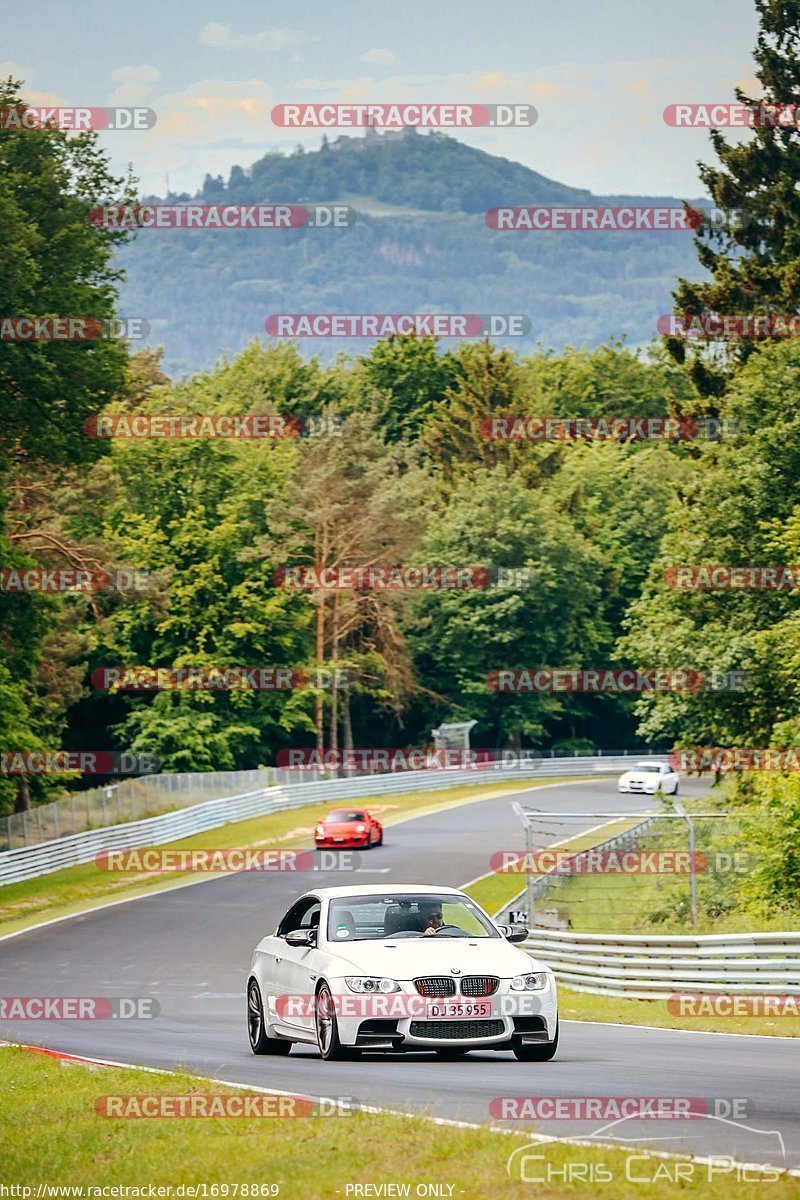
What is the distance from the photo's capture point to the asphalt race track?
34.6ft

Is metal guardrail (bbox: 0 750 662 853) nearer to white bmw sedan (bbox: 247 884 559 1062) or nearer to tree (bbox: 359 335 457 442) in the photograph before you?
white bmw sedan (bbox: 247 884 559 1062)

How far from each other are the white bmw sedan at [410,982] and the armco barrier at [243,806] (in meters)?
31.2

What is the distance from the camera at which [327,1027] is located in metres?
14.0

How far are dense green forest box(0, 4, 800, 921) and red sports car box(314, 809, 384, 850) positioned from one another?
29.1 ft

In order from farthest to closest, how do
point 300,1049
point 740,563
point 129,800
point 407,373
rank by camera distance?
point 407,373, point 129,800, point 740,563, point 300,1049

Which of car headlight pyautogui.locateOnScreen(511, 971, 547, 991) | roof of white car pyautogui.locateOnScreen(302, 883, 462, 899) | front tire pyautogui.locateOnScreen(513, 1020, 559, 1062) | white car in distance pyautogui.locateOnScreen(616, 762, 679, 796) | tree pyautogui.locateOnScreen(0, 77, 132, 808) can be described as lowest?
white car in distance pyautogui.locateOnScreen(616, 762, 679, 796)

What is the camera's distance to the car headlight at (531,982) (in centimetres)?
1355

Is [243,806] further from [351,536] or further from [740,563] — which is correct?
[740,563]

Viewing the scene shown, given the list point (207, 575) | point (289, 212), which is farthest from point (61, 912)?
point (207, 575)

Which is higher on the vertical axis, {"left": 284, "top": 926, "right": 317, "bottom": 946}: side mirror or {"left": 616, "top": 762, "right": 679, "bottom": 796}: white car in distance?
{"left": 284, "top": 926, "right": 317, "bottom": 946}: side mirror

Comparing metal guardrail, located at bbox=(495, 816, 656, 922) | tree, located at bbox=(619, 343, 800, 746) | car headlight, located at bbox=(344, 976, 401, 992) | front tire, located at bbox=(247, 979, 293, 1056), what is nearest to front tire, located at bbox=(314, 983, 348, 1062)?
car headlight, located at bbox=(344, 976, 401, 992)

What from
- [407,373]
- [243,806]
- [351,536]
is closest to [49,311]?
[243,806]

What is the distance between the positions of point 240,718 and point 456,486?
1068 inches

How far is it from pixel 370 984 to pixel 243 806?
4837 cm
